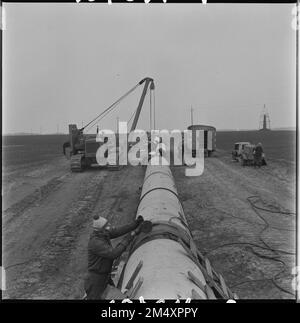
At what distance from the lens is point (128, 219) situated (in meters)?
11.8

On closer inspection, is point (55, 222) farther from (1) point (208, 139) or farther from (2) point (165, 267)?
(1) point (208, 139)

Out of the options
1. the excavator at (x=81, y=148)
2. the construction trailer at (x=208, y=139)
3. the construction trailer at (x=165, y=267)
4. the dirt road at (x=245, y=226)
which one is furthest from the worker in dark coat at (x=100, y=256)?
the construction trailer at (x=208, y=139)

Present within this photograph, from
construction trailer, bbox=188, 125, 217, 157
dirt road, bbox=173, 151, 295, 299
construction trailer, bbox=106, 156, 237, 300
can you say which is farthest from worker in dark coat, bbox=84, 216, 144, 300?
construction trailer, bbox=188, 125, 217, 157

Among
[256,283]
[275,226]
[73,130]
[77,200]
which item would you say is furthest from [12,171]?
[256,283]

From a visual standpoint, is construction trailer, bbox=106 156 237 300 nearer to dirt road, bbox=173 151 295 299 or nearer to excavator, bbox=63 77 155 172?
dirt road, bbox=173 151 295 299

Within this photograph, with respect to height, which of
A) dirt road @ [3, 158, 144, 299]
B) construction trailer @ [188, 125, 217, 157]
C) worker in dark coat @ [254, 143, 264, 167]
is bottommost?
dirt road @ [3, 158, 144, 299]

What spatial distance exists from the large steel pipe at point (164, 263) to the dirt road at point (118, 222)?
182 cm

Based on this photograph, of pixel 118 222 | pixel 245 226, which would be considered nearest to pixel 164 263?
pixel 245 226

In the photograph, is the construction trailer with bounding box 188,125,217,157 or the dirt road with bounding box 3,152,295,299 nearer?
the dirt road with bounding box 3,152,295,299

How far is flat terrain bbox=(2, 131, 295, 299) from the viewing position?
7816mm

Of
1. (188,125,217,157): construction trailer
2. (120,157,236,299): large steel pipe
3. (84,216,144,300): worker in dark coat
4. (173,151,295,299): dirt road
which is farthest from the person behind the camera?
(188,125,217,157): construction trailer

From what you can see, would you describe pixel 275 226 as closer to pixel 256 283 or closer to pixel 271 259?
pixel 271 259

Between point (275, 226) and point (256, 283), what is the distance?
3742mm

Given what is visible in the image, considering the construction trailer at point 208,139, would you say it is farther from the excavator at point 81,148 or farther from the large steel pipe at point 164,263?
the large steel pipe at point 164,263
